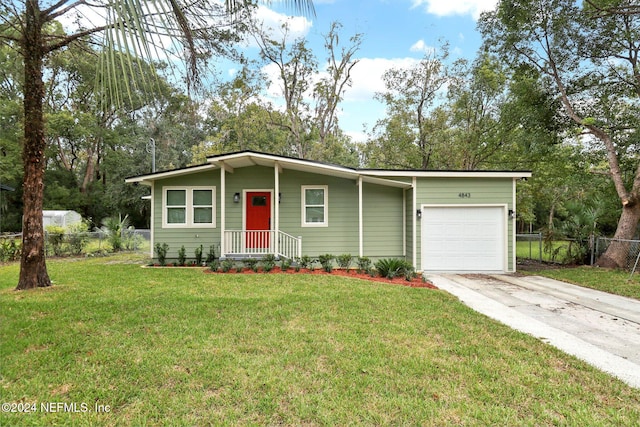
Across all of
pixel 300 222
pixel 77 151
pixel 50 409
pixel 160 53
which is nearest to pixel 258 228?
pixel 300 222

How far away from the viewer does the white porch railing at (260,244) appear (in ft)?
28.1

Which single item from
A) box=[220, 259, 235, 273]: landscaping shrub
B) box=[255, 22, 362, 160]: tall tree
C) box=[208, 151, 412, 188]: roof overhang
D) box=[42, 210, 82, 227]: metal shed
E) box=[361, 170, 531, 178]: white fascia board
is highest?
box=[255, 22, 362, 160]: tall tree

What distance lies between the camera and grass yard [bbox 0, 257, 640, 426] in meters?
2.22

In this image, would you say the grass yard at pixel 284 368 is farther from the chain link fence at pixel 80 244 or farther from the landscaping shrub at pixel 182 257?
the chain link fence at pixel 80 244

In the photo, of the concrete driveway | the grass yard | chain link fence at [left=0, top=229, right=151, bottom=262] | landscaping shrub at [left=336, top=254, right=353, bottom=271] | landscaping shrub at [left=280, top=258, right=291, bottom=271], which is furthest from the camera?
chain link fence at [left=0, top=229, right=151, bottom=262]

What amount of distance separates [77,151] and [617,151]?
33088mm

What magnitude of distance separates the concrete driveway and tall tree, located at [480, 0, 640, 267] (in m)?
4.47

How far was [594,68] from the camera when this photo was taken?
9.49 m

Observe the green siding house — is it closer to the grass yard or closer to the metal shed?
the grass yard

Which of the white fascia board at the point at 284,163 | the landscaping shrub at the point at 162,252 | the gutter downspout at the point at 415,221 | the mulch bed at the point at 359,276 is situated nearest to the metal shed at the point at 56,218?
the landscaping shrub at the point at 162,252

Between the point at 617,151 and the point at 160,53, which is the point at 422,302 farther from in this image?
the point at 617,151

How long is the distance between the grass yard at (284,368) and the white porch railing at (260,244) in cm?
370

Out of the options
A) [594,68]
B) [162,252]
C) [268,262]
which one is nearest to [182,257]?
[162,252]

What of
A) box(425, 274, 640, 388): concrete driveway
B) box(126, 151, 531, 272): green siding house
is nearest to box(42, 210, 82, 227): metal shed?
box(126, 151, 531, 272): green siding house
